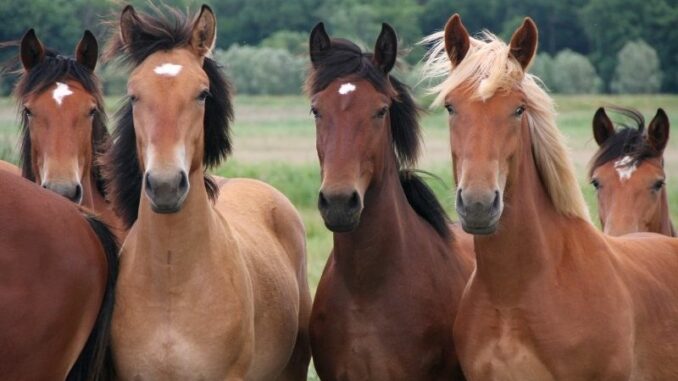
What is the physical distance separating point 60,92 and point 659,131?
375cm

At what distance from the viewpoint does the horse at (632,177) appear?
7176 mm

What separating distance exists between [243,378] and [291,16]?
32.0m

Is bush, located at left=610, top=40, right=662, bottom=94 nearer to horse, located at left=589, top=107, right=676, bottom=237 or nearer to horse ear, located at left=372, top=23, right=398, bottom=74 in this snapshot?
horse, located at left=589, top=107, right=676, bottom=237

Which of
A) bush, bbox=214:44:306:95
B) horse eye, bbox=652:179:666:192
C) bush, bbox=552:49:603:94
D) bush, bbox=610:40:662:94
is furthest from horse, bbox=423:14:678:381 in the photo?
bush, bbox=610:40:662:94

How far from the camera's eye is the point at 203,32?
5109 mm

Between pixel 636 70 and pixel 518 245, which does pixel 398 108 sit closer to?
pixel 518 245

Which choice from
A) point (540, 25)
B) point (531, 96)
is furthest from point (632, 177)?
point (540, 25)

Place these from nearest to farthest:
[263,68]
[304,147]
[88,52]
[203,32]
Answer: [203,32]
[88,52]
[304,147]
[263,68]

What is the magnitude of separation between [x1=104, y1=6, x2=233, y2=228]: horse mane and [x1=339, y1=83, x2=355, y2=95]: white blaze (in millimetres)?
536

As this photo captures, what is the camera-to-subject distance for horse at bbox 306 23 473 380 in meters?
5.39

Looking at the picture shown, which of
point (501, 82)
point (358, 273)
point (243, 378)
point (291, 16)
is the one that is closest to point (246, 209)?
point (358, 273)

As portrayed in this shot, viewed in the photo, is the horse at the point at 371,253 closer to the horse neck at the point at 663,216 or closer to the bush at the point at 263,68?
the horse neck at the point at 663,216

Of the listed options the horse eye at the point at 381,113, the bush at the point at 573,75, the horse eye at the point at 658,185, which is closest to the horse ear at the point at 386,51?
the horse eye at the point at 381,113

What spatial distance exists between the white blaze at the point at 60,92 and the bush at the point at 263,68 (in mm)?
23469
